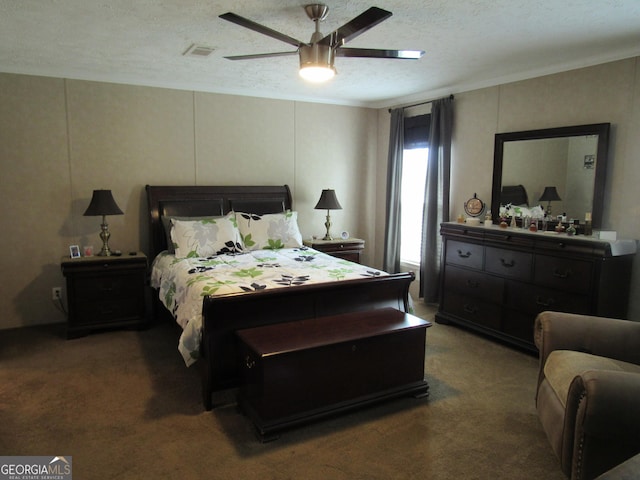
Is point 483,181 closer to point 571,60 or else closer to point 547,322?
point 571,60

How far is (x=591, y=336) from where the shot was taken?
2.45 metres

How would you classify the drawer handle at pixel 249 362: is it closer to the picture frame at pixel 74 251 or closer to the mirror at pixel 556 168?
the picture frame at pixel 74 251

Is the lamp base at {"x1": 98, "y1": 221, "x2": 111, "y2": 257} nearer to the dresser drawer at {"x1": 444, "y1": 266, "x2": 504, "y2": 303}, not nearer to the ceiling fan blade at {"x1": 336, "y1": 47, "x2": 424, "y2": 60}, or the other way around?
the ceiling fan blade at {"x1": 336, "y1": 47, "x2": 424, "y2": 60}

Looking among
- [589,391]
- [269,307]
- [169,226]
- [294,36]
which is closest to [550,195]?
[589,391]

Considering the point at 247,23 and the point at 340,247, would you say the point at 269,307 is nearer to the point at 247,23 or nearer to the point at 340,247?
the point at 247,23

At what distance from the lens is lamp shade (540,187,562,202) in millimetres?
3789

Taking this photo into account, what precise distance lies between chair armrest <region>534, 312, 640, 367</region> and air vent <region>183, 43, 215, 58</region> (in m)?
3.02

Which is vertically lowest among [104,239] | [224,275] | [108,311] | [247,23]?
[108,311]

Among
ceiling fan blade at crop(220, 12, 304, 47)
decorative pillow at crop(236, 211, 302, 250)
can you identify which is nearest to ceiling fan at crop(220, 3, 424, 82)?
ceiling fan blade at crop(220, 12, 304, 47)

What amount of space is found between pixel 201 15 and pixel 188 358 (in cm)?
211

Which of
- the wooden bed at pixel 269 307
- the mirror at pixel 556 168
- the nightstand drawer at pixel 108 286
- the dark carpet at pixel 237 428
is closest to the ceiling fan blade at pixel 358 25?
the wooden bed at pixel 269 307

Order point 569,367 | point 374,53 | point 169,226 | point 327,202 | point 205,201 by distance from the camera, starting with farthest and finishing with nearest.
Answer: point 327,202 < point 205,201 < point 169,226 < point 374,53 < point 569,367

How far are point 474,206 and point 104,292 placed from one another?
3.67 meters

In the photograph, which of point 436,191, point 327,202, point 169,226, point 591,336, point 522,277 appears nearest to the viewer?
point 591,336
